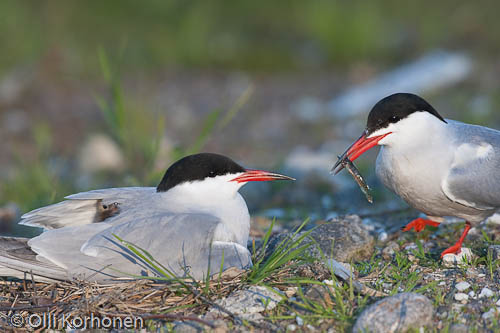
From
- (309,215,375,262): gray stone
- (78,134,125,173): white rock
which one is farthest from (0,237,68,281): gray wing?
(78,134,125,173): white rock

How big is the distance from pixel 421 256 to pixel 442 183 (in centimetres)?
41

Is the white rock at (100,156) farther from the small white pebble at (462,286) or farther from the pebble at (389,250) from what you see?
the small white pebble at (462,286)

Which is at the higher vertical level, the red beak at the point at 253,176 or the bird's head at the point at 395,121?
the bird's head at the point at 395,121

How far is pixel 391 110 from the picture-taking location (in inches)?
134

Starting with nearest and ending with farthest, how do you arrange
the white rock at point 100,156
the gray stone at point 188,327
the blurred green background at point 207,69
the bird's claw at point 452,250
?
the gray stone at point 188,327 → the bird's claw at point 452,250 → the white rock at point 100,156 → the blurred green background at point 207,69

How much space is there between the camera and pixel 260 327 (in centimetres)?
268

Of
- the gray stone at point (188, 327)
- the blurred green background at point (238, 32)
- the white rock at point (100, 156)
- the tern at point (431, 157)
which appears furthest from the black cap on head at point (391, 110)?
the blurred green background at point (238, 32)

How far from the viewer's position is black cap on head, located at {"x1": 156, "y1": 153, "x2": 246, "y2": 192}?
10.7 ft

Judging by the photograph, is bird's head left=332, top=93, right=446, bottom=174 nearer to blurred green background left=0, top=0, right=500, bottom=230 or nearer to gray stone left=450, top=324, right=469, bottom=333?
gray stone left=450, top=324, right=469, bottom=333

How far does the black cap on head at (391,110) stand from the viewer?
341cm

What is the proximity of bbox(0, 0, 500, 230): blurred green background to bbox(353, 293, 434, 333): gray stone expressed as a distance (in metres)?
3.12

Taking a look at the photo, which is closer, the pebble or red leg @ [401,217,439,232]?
the pebble

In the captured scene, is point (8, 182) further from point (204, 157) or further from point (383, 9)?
point (383, 9)

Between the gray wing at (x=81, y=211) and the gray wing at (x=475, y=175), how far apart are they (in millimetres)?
1704
